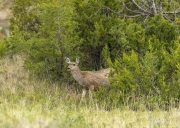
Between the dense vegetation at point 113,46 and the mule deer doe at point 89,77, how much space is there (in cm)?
55

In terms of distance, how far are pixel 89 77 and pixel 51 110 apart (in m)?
3.04

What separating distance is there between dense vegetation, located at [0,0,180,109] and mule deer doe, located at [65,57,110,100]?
0.55m

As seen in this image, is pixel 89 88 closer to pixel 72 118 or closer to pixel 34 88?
pixel 34 88

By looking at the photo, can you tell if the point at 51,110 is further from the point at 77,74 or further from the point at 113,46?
the point at 113,46

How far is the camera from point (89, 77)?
483 inches

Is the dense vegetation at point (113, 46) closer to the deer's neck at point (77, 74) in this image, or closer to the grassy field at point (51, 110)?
the grassy field at point (51, 110)

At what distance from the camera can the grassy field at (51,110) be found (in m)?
6.64

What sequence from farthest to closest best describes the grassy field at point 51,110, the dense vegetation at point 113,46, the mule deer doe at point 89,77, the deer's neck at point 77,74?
1. the deer's neck at point 77,74
2. the mule deer doe at point 89,77
3. the dense vegetation at point 113,46
4. the grassy field at point 51,110

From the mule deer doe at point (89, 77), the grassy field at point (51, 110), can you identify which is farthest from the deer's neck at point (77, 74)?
the grassy field at point (51, 110)

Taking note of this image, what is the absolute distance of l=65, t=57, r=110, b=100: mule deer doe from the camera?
478 inches

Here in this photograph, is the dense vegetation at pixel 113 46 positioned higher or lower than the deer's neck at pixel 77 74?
higher

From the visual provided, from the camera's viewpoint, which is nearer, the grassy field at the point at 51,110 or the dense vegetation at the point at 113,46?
the grassy field at the point at 51,110

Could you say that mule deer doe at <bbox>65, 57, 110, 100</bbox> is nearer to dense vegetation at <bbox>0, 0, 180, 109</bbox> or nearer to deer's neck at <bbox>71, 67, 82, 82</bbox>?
deer's neck at <bbox>71, 67, 82, 82</bbox>

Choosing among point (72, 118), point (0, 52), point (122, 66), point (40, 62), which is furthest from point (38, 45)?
point (72, 118)
